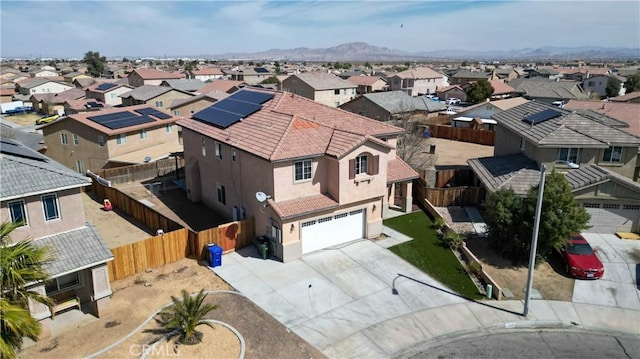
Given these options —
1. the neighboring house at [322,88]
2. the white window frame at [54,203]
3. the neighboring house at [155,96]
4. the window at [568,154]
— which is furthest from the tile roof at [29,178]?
the neighboring house at [322,88]

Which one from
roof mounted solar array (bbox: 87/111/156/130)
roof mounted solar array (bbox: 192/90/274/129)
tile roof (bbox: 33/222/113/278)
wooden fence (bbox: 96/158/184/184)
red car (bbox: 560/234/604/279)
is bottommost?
red car (bbox: 560/234/604/279)

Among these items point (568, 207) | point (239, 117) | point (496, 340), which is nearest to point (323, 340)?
point (496, 340)

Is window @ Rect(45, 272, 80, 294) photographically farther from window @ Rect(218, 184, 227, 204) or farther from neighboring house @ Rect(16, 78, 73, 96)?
neighboring house @ Rect(16, 78, 73, 96)

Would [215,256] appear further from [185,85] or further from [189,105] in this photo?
[185,85]

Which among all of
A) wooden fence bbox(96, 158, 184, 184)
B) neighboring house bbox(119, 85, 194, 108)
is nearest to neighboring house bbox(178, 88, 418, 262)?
wooden fence bbox(96, 158, 184, 184)

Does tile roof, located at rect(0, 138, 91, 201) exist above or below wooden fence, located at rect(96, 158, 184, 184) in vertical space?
above

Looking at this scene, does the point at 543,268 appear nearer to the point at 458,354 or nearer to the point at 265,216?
the point at 458,354

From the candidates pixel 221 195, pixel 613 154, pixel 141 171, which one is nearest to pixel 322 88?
pixel 141 171
